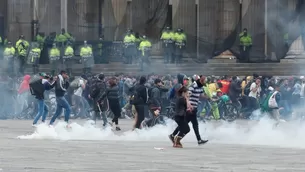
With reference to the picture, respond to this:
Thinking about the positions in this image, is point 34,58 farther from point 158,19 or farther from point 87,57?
point 158,19

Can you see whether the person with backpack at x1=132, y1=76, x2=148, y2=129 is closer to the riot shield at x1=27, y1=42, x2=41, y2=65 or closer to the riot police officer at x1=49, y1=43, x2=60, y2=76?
the riot police officer at x1=49, y1=43, x2=60, y2=76

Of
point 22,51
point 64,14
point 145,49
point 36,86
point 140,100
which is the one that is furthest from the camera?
point 64,14

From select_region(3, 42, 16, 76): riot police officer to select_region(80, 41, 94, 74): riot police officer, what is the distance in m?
2.96

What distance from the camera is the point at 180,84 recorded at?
2795 centimetres

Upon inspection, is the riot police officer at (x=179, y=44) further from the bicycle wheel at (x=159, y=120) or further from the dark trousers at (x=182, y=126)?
the dark trousers at (x=182, y=126)

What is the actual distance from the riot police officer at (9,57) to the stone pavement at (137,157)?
21625mm

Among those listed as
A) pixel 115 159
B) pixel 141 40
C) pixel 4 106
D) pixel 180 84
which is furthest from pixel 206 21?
pixel 115 159

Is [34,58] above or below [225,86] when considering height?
above

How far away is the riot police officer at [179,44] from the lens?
50125 millimetres

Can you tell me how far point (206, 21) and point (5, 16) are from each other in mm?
13661

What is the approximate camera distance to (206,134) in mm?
30391

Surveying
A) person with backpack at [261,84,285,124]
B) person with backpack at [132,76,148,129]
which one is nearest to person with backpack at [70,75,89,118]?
person with backpack at [132,76,148,129]

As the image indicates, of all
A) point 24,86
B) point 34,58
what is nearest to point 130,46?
point 34,58

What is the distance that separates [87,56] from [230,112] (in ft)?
39.2
